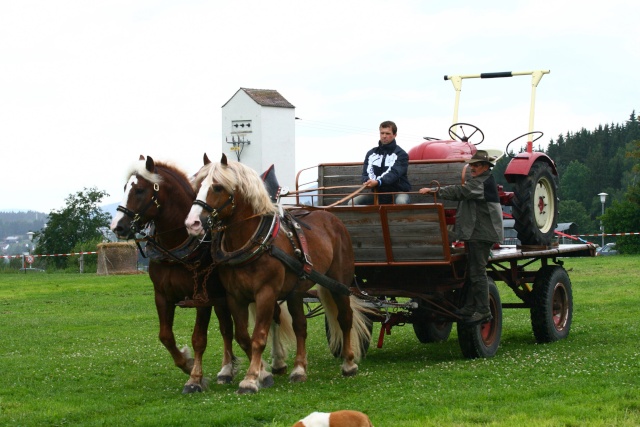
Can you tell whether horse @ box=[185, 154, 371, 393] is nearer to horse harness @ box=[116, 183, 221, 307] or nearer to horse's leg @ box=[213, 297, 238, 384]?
horse harness @ box=[116, 183, 221, 307]

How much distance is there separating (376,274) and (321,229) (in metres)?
1.52

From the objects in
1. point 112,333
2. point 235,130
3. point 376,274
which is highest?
point 235,130

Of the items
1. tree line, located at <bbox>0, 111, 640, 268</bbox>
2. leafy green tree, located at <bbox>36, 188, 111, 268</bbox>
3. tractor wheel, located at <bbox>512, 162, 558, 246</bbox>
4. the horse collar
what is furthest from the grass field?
leafy green tree, located at <bbox>36, 188, 111, 268</bbox>

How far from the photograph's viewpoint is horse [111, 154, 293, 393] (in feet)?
27.7

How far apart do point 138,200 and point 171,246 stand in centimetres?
54

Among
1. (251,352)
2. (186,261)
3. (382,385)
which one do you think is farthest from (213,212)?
(382,385)

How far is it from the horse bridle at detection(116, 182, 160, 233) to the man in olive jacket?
3089 mm

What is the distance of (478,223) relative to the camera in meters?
10.3

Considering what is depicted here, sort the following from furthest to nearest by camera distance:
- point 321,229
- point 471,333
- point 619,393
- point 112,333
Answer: point 112,333 < point 471,333 < point 321,229 < point 619,393

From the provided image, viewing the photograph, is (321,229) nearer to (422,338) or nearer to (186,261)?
(186,261)

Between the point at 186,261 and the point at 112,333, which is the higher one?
the point at 186,261

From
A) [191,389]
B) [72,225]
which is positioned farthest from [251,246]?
[72,225]

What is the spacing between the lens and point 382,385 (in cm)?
860

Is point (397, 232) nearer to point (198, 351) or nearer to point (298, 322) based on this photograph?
point (298, 322)
